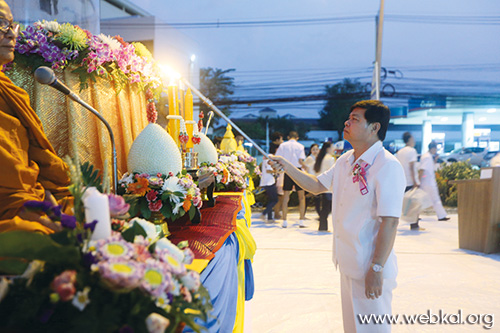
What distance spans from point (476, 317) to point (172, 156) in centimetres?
322

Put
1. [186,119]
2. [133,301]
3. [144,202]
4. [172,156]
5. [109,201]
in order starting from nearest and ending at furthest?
[133,301], [109,201], [144,202], [172,156], [186,119]

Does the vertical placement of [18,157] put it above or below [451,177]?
above

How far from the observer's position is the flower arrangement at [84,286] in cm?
70

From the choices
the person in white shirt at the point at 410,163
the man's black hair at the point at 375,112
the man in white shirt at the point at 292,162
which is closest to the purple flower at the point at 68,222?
the man's black hair at the point at 375,112

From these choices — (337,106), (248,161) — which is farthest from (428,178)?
(337,106)

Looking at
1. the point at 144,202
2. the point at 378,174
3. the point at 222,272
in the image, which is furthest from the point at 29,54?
the point at 378,174

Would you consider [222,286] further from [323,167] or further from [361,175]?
[323,167]

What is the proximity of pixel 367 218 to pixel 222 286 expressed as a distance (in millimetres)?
896

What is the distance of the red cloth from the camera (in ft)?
5.36

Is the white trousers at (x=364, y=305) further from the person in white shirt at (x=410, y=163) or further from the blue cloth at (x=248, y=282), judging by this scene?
the person in white shirt at (x=410, y=163)

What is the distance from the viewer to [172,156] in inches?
76.9

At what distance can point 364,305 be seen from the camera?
2088 mm

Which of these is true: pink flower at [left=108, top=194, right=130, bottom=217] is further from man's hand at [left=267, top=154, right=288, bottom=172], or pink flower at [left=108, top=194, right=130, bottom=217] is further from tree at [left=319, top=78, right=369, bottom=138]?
tree at [left=319, top=78, right=369, bottom=138]

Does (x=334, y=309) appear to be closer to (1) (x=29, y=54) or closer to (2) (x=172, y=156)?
(2) (x=172, y=156)
